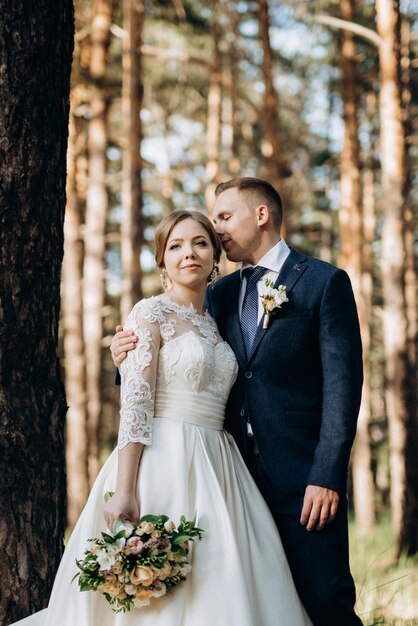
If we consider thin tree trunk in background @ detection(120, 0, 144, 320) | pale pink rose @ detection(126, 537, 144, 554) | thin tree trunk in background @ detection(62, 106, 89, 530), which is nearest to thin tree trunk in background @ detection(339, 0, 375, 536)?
thin tree trunk in background @ detection(120, 0, 144, 320)

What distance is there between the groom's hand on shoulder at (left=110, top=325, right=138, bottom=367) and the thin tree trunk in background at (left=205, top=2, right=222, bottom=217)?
12.7 m

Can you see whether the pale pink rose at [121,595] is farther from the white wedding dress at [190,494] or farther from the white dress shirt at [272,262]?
the white dress shirt at [272,262]

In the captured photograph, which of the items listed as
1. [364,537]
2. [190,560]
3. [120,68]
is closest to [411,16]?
[120,68]

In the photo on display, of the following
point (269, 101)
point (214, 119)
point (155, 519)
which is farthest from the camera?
point (214, 119)

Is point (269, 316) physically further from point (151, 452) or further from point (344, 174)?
point (344, 174)

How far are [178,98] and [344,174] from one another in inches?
288

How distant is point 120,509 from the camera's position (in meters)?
3.37

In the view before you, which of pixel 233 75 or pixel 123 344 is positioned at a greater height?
pixel 233 75

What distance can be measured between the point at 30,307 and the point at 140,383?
0.84 meters

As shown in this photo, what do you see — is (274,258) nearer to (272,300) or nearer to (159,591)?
(272,300)

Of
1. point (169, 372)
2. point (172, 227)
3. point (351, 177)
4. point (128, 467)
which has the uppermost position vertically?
point (351, 177)

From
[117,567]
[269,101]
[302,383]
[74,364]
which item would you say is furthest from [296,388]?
[269,101]

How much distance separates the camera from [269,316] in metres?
4.04

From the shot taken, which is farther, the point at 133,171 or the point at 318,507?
the point at 133,171
